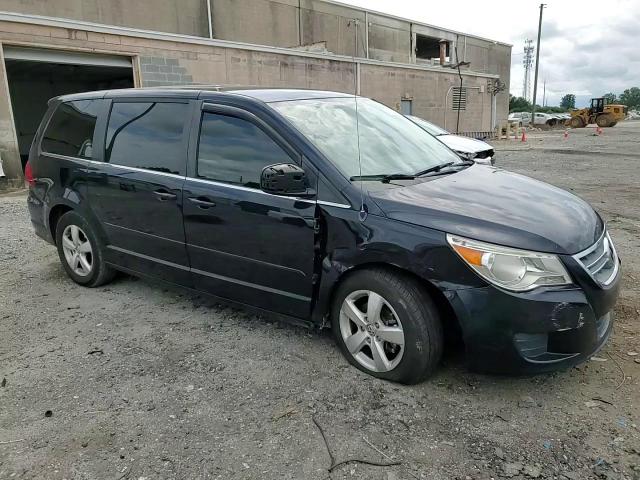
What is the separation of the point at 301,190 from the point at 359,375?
→ 3.92 ft

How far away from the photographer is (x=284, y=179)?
2986mm

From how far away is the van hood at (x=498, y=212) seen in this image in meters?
2.64

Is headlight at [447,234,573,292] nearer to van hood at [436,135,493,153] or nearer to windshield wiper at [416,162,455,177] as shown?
windshield wiper at [416,162,455,177]

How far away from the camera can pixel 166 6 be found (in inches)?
949

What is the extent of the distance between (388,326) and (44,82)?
Answer: 21.0 m

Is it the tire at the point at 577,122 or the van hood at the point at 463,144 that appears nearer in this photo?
the van hood at the point at 463,144

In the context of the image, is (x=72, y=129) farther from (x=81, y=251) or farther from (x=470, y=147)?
(x=470, y=147)

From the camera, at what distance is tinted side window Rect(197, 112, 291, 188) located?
3324 millimetres

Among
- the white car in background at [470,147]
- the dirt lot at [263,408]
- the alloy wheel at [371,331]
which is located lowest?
the dirt lot at [263,408]

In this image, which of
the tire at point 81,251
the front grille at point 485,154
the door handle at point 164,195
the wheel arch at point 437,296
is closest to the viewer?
the wheel arch at point 437,296

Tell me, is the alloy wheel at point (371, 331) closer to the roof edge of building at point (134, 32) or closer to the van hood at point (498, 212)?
the van hood at point (498, 212)

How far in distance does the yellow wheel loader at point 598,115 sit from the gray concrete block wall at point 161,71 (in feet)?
122

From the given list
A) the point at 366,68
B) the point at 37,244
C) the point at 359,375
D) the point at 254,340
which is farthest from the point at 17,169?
the point at 366,68

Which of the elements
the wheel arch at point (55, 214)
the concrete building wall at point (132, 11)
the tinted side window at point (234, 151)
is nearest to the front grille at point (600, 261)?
the tinted side window at point (234, 151)
